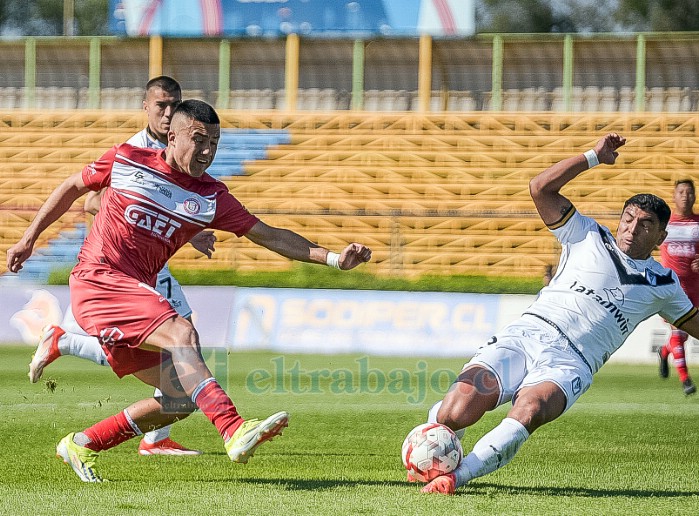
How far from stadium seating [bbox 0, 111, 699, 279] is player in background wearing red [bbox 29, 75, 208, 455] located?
37.0 feet

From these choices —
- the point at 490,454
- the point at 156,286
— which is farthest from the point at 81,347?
the point at 490,454

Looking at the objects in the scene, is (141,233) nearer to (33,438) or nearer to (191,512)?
(191,512)

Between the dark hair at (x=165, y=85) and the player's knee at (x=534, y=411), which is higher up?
the dark hair at (x=165, y=85)

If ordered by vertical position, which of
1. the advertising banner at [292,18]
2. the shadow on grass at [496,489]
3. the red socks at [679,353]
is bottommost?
the red socks at [679,353]

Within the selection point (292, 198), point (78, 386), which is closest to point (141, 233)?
point (78, 386)

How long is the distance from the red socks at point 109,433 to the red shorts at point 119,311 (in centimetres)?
38

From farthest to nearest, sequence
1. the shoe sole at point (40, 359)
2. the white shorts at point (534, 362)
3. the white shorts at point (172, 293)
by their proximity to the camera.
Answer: the shoe sole at point (40, 359), the white shorts at point (172, 293), the white shorts at point (534, 362)

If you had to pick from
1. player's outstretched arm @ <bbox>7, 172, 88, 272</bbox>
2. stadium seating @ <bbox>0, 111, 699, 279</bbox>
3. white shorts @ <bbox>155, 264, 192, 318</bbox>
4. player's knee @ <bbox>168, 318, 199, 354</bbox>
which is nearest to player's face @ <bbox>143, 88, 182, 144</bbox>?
white shorts @ <bbox>155, 264, 192, 318</bbox>

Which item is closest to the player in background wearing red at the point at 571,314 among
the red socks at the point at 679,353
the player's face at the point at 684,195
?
the red socks at the point at 679,353

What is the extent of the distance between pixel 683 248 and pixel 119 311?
8101 millimetres

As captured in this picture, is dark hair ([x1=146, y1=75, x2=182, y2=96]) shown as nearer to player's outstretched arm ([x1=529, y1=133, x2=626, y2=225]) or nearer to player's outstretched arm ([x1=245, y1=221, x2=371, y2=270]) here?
player's outstretched arm ([x1=245, y1=221, x2=371, y2=270])

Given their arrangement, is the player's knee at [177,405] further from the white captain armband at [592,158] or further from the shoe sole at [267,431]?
the white captain armband at [592,158]

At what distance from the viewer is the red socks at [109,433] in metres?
5.79

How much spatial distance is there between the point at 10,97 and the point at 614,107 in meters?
13.7
